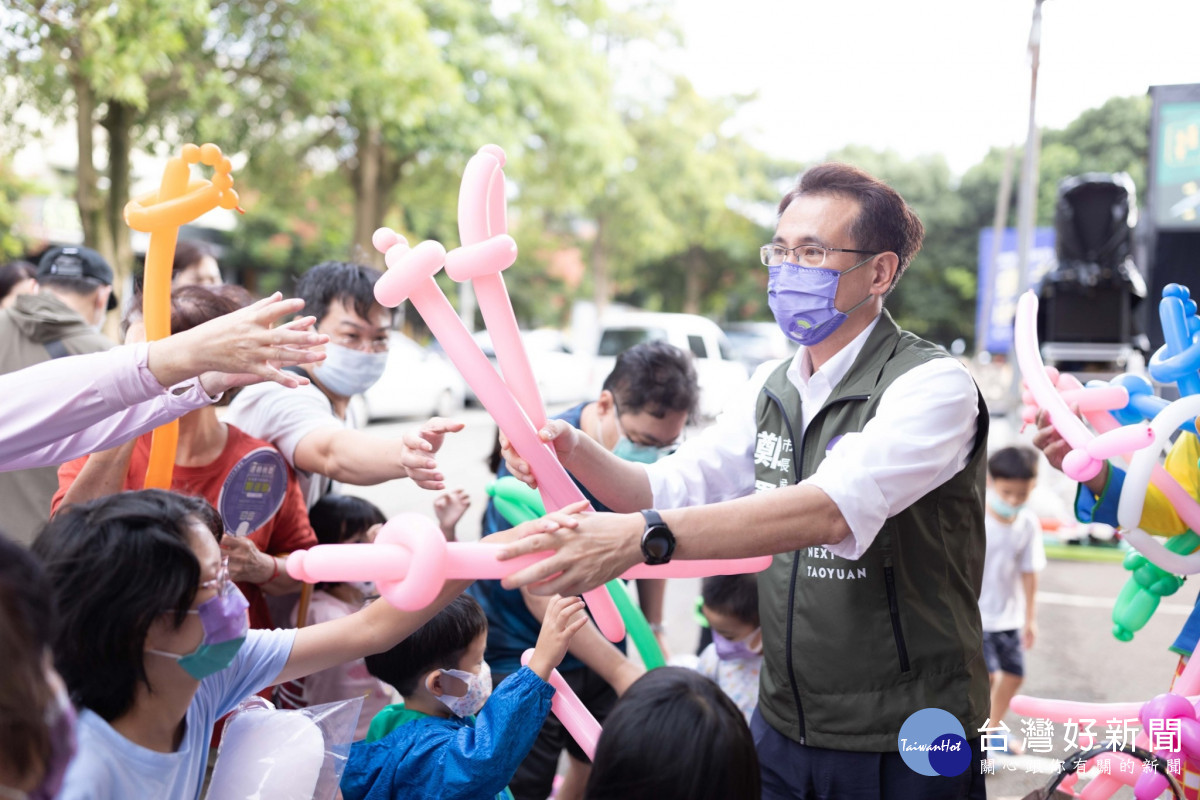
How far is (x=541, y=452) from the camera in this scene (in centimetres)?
180

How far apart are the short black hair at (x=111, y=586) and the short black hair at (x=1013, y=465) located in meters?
3.59

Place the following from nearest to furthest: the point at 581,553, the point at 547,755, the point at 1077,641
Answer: the point at 581,553, the point at 547,755, the point at 1077,641

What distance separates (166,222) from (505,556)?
1.18 meters

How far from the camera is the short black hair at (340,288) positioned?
271 cm

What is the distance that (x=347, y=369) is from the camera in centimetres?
275

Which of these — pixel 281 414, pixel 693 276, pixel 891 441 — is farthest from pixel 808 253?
pixel 693 276

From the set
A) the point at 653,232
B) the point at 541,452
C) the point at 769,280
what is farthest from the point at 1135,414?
the point at 653,232

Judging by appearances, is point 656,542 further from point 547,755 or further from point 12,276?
point 12,276

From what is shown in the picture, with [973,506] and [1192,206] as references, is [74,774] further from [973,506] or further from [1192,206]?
[1192,206]

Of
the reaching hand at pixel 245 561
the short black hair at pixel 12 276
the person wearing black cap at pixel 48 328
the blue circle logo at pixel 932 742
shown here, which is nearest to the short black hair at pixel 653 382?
the reaching hand at pixel 245 561

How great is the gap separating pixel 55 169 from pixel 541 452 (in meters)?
21.6

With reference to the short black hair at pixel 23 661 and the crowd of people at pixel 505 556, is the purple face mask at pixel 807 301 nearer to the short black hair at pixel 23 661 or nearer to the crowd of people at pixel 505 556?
the crowd of people at pixel 505 556

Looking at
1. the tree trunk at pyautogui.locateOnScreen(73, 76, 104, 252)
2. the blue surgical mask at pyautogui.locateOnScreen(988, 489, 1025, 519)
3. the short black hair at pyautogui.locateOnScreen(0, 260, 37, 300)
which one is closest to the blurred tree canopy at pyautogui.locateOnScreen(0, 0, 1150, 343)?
the tree trunk at pyautogui.locateOnScreen(73, 76, 104, 252)

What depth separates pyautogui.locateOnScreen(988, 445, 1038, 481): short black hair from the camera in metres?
4.25
